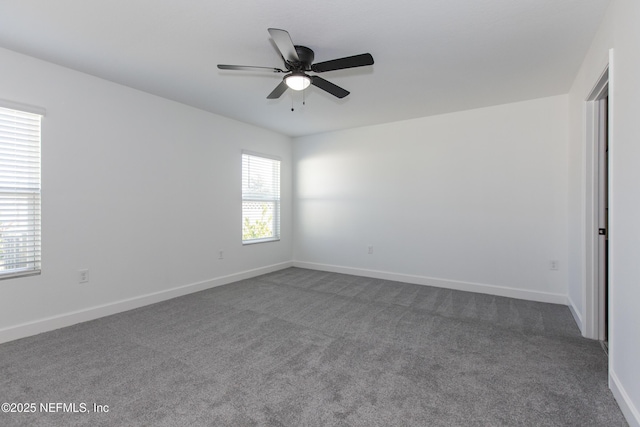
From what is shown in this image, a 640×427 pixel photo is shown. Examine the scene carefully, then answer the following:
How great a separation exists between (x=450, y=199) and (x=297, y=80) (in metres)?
2.89

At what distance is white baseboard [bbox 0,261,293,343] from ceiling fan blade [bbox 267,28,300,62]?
10.2 ft

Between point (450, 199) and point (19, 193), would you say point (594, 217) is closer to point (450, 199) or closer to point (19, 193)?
point (450, 199)

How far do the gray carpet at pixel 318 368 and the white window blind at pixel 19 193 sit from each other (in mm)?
723

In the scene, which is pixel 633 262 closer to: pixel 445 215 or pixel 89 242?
pixel 445 215

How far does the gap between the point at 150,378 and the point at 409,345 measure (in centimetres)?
197

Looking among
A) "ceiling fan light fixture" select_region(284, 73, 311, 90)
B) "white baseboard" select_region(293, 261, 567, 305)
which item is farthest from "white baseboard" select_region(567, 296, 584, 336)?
"ceiling fan light fixture" select_region(284, 73, 311, 90)

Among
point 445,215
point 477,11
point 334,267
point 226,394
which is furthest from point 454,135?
point 226,394

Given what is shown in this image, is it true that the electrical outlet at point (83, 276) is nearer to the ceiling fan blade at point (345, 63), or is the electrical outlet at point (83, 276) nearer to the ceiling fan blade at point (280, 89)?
the ceiling fan blade at point (280, 89)

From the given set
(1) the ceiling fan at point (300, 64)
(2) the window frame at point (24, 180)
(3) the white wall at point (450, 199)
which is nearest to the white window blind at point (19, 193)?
(2) the window frame at point (24, 180)

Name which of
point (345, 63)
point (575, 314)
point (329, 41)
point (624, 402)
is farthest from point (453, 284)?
point (329, 41)

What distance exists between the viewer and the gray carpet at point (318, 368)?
1.70 metres

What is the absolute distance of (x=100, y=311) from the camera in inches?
125

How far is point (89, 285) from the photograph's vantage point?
3117 millimetres

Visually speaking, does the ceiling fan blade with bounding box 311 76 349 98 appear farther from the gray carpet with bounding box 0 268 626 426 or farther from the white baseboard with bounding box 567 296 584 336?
the white baseboard with bounding box 567 296 584 336
